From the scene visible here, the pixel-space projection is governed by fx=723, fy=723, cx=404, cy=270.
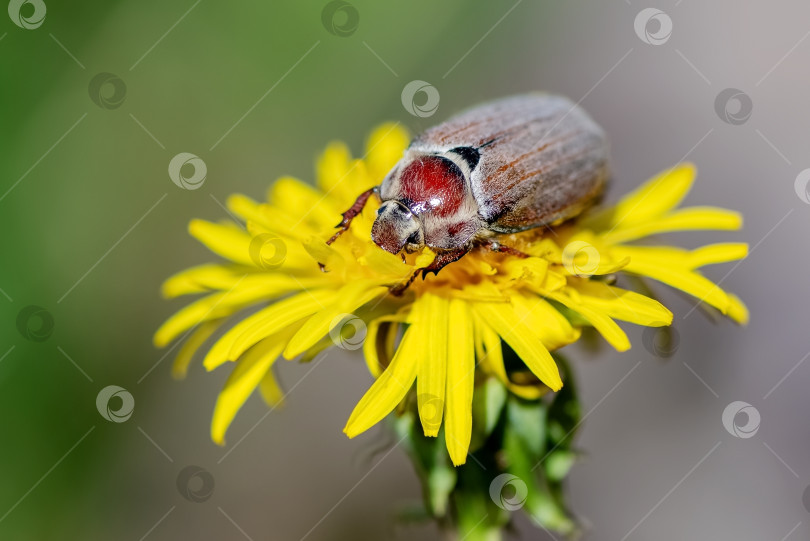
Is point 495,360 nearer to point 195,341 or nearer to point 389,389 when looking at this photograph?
point 389,389

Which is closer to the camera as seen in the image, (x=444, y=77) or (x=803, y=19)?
(x=803, y=19)

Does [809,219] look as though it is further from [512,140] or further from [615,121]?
[512,140]

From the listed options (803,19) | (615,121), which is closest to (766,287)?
(615,121)

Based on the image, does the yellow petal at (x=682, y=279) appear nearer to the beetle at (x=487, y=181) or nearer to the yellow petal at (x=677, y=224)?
the yellow petal at (x=677, y=224)

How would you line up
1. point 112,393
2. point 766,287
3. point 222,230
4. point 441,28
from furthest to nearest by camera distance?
point 441,28 < point 766,287 < point 112,393 < point 222,230

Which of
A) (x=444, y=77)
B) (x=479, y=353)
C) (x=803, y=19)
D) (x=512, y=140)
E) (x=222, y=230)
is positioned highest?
(x=803, y=19)

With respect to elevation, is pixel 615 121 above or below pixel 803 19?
below

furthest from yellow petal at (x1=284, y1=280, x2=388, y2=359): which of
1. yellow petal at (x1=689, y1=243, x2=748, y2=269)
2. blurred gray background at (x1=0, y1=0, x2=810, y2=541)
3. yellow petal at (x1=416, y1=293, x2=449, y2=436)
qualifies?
blurred gray background at (x1=0, y1=0, x2=810, y2=541)
